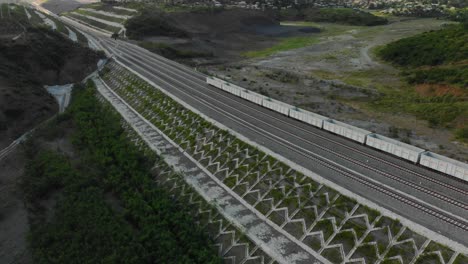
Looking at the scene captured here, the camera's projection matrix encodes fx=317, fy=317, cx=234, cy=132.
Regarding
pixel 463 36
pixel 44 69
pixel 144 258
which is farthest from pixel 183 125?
pixel 463 36

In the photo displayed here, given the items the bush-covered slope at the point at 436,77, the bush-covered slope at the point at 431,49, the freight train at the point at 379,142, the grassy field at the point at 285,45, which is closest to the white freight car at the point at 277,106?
the freight train at the point at 379,142

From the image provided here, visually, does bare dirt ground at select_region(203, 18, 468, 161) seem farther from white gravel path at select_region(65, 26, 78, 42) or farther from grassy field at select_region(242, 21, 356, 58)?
white gravel path at select_region(65, 26, 78, 42)

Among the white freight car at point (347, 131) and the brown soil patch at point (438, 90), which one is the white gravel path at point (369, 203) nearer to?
the white freight car at point (347, 131)

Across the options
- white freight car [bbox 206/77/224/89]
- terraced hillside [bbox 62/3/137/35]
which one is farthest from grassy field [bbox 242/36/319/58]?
terraced hillside [bbox 62/3/137/35]

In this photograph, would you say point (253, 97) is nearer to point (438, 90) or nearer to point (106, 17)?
Answer: point (438, 90)

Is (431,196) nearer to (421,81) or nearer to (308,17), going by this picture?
(421,81)
